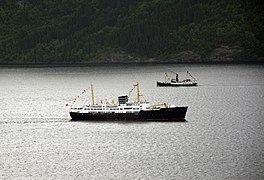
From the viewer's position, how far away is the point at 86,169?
130 m

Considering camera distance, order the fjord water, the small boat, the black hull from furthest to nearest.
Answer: the small boat → the black hull → the fjord water

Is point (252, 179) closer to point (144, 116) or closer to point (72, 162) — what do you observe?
point (72, 162)

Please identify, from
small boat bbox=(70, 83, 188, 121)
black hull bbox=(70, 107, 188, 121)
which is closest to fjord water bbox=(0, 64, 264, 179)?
black hull bbox=(70, 107, 188, 121)

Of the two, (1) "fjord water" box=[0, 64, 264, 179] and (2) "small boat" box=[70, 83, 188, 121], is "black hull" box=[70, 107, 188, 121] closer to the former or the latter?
(2) "small boat" box=[70, 83, 188, 121]

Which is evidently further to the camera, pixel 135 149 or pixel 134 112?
pixel 134 112

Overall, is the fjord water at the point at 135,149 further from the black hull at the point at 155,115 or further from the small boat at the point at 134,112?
the small boat at the point at 134,112

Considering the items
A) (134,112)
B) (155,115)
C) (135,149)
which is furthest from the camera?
(134,112)

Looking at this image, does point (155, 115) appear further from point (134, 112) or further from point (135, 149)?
point (135, 149)

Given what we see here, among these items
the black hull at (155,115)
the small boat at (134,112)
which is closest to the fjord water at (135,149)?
the black hull at (155,115)

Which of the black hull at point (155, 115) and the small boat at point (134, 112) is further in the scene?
the small boat at point (134, 112)

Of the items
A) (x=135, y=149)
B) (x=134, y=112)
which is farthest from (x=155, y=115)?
(x=135, y=149)

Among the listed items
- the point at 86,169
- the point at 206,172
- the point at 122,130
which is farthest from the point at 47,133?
the point at 206,172

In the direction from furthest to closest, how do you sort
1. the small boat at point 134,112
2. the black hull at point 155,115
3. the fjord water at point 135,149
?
the small boat at point 134,112 → the black hull at point 155,115 → the fjord water at point 135,149

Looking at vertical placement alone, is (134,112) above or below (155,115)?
above
